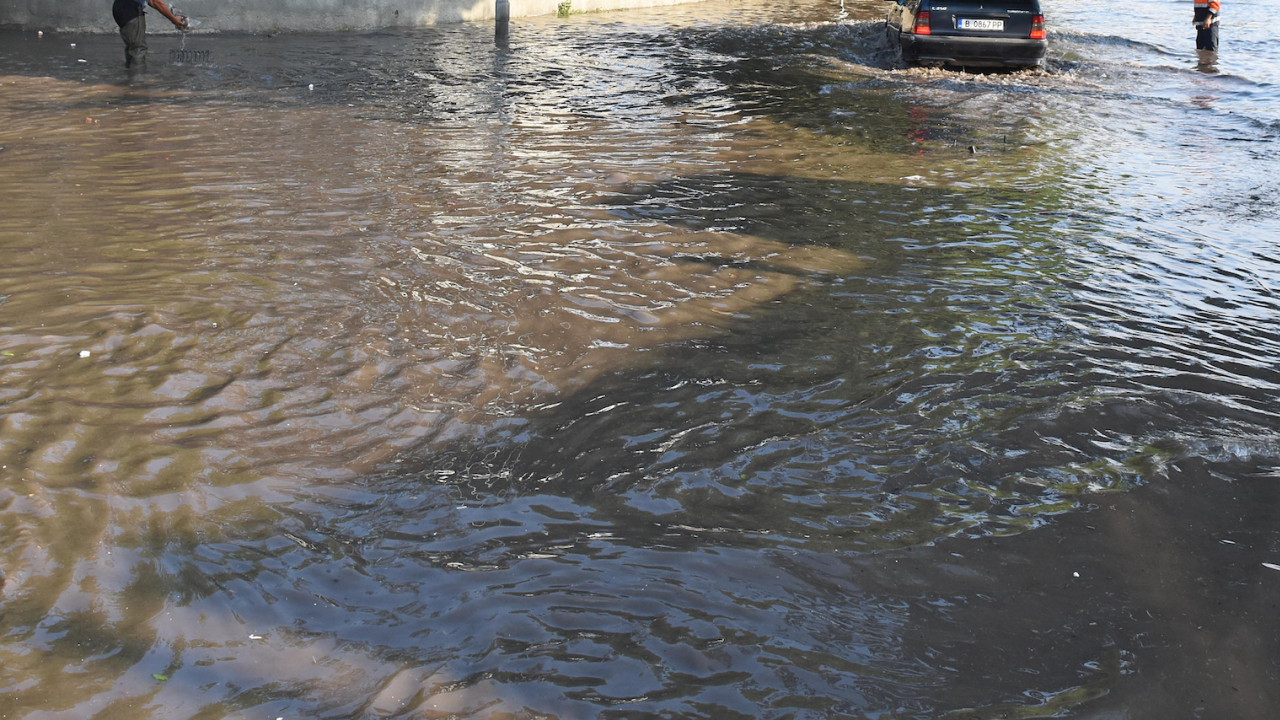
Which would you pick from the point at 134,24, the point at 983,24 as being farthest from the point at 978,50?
the point at 134,24

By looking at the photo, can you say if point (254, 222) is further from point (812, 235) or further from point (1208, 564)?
point (1208, 564)

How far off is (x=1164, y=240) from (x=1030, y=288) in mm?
1931

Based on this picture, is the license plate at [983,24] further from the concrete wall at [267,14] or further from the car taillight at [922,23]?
the concrete wall at [267,14]

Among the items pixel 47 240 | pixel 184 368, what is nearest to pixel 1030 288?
pixel 184 368

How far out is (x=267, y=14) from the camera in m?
18.3

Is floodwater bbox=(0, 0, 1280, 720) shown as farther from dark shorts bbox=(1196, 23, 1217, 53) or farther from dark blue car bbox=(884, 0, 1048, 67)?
dark shorts bbox=(1196, 23, 1217, 53)

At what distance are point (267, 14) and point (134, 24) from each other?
201 inches

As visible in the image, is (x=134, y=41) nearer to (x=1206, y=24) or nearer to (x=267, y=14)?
(x=267, y=14)

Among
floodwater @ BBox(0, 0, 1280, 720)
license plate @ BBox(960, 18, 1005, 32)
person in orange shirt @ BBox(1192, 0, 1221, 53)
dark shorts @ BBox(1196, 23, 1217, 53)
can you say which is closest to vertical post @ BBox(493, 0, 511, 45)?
license plate @ BBox(960, 18, 1005, 32)

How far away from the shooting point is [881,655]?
10.8 feet

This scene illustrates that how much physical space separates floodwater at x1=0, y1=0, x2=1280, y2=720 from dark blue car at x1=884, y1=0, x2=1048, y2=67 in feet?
19.5

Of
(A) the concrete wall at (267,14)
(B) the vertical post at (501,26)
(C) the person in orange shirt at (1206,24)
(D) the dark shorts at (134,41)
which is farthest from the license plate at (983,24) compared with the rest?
(D) the dark shorts at (134,41)

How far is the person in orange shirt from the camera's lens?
62.2ft

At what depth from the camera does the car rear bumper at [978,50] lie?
49.8 ft
